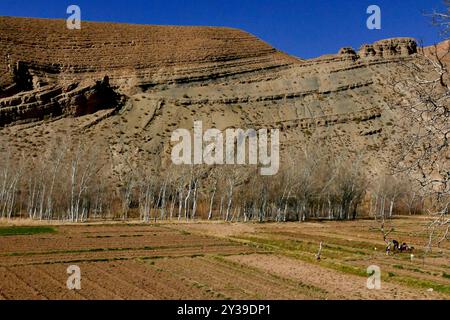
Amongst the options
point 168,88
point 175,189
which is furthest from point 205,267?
point 168,88

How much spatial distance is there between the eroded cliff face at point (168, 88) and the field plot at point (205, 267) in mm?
41951

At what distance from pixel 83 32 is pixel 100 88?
35664 mm

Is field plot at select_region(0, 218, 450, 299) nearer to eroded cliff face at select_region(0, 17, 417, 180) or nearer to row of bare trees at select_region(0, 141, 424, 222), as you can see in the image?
row of bare trees at select_region(0, 141, 424, 222)

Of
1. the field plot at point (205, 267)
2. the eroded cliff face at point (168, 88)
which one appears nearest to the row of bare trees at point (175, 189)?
the eroded cliff face at point (168, 88)

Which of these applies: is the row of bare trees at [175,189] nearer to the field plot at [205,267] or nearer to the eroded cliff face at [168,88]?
the eroded cliff face at [168,88]

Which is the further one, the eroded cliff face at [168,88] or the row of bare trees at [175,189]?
the eroded cliff face at [168,88]

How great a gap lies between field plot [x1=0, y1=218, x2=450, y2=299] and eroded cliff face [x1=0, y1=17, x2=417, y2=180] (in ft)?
138

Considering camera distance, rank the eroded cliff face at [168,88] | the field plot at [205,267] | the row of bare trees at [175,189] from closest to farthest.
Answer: the field plot at [205,267] → the row of bare trees at [175,189] → the eroded cliff face at [168,88]

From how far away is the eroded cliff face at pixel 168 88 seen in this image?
84750mm

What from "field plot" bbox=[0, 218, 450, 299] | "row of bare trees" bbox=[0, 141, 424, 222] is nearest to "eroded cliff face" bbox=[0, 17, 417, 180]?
"row of bare trees" bbox=[0, 141, 424, 222]

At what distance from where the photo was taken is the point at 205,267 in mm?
26078
